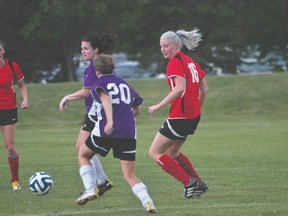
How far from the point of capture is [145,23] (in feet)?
143

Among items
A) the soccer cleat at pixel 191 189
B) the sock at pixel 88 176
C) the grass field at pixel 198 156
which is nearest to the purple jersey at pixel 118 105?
the sock at pixel 88 176

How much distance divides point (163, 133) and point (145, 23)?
34248 millimetres

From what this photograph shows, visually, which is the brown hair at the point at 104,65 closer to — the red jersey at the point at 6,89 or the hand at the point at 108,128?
the hand at the point at 108,128

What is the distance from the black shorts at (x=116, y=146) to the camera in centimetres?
870

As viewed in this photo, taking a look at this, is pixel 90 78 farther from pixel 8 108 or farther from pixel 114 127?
pixel 8 108

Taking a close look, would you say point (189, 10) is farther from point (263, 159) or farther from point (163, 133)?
point (163, 133)

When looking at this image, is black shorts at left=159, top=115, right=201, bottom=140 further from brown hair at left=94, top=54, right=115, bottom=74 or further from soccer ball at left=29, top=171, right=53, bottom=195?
soccer ball at left=29, top=171, right=53, bottom=195

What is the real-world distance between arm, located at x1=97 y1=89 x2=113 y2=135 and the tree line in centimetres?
2890

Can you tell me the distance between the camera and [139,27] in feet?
141

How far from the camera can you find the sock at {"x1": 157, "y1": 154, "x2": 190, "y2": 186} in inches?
382

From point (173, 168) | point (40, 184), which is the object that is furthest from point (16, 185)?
point (173, 168)

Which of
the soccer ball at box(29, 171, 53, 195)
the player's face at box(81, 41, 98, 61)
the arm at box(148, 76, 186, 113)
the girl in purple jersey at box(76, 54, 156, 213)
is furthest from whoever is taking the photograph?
the player's face at box(81, 41, 98, 61)

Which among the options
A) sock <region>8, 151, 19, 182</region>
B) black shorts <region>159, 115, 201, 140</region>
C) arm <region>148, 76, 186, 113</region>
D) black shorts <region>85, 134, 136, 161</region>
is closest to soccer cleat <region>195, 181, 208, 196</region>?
black shorts <region>159, 115, 201, 140</region>

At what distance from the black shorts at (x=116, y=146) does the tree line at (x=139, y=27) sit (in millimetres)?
28679
